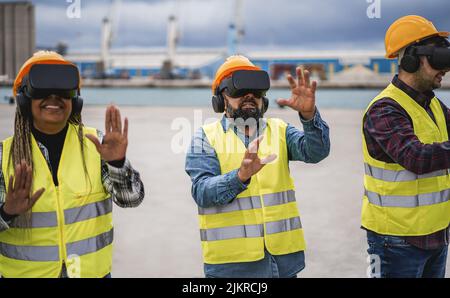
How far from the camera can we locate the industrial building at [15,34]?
70.6 meters

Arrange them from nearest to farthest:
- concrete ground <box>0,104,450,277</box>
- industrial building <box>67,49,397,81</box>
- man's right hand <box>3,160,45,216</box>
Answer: man's right hand <box>3,160,45,216</box>, concrete ground <box>0,104,450,277</box>, industrial building <box>67,49,397,81</box>

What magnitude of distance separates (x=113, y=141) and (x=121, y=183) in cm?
20

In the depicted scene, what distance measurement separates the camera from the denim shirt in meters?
2.61

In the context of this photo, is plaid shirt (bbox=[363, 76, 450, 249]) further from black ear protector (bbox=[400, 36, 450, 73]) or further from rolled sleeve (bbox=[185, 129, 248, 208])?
rolled sleeve (bbox=[185, 129, 248, 208])

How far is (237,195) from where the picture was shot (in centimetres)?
276

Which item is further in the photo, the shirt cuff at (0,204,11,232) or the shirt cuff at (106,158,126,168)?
the shirt cuff at (106,158,126,168)

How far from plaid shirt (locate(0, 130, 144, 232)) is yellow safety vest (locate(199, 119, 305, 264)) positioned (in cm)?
42

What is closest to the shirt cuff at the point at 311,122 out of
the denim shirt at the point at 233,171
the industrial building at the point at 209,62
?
the denim shirt at the point at 233,171

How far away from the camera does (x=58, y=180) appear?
2457 millimetres

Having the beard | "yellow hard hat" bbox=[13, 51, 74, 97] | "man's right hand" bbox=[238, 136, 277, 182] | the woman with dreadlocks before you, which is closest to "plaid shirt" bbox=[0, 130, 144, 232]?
the woman with dreadlocks

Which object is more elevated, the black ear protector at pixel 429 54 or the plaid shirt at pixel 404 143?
the black ear protector at pixel 429 54

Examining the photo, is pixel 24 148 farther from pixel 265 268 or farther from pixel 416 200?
pixel 416 200

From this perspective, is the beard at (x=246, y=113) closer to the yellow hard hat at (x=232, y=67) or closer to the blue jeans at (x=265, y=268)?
the yellow hard hat at (x=232, y=67)

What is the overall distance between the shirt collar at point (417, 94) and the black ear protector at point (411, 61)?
0.31 ft
